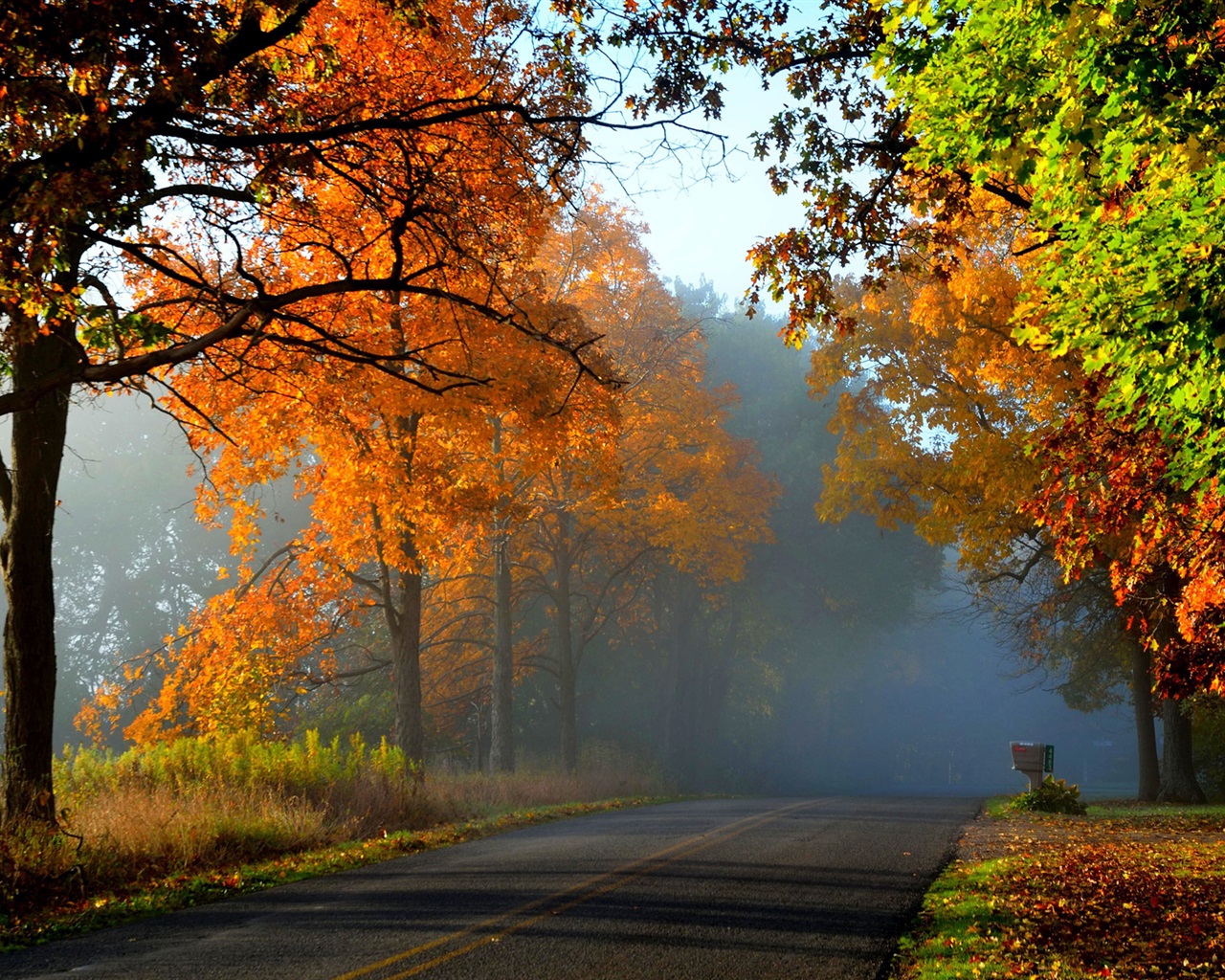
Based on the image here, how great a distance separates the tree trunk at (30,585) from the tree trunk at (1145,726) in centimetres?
2465

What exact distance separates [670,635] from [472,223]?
34.5m

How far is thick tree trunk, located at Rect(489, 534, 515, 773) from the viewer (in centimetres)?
2648

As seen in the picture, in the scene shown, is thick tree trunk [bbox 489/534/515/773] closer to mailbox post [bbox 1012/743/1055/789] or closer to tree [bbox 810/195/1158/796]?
tree [bbox 810/195/1158/796]

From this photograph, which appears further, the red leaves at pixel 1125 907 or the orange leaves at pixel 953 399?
the orange leaves at pixel 953 399

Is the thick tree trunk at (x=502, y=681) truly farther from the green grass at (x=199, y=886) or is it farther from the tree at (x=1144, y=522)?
the tree at (x=1144, y=522)

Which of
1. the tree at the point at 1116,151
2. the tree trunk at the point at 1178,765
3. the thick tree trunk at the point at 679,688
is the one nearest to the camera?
the tree at the point at 1116,151

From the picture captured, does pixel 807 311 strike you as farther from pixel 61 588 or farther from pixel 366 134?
pixel 61 588

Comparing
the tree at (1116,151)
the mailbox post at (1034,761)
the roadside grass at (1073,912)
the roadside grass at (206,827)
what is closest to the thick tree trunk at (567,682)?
the roadside grass at (206,827)

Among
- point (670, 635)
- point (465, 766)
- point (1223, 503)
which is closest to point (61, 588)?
point (465, 766)

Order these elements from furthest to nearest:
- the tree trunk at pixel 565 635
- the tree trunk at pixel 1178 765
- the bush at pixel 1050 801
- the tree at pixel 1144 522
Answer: the tree trunk at pixel 565 635 → the tree trunk at pixel 1178 765 → the bush at pixel 1050 801 → the tree at pixel 1144 522

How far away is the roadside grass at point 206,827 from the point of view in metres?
8.73

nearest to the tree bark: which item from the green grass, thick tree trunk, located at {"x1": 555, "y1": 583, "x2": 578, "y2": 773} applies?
thick tree trunk, located at {"x1": 555, "y1": 583, "x2": 578, "y2": 773}

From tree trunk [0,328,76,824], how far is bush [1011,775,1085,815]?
16676mm

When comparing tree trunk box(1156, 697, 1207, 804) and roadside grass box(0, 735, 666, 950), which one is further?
tree trunk box(1156, 697, 1207, 804)
